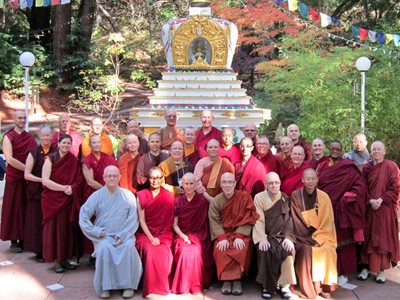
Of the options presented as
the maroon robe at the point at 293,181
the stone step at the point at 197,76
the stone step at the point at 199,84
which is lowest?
the maroon robe at the point at 293,181

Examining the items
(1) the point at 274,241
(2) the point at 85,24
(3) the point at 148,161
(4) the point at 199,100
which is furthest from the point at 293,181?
(2) the point at 85,24

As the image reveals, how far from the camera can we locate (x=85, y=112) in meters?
19.4

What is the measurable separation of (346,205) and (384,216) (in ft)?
1.62

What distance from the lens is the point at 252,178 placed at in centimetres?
570

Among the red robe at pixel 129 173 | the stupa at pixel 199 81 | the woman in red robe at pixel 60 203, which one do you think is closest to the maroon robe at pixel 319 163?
the red robe at pixel 129 173

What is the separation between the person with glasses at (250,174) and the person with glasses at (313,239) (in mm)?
609

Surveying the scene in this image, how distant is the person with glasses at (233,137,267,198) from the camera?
568 centimetres

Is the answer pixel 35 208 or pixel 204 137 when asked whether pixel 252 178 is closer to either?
pixel 204 137

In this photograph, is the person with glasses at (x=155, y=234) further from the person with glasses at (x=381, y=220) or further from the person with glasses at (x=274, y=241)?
the person with glasses at (x=381, y=220)

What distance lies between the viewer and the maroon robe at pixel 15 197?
6160 mm

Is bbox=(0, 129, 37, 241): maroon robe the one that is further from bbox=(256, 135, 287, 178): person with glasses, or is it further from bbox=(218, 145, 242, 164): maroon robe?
bbox=(256, 135, 287, 178): person with glasses

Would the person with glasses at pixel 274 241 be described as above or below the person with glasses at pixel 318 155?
below

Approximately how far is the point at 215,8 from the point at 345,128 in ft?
23.8

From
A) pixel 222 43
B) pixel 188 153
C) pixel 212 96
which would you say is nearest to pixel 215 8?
pixel 222 43
